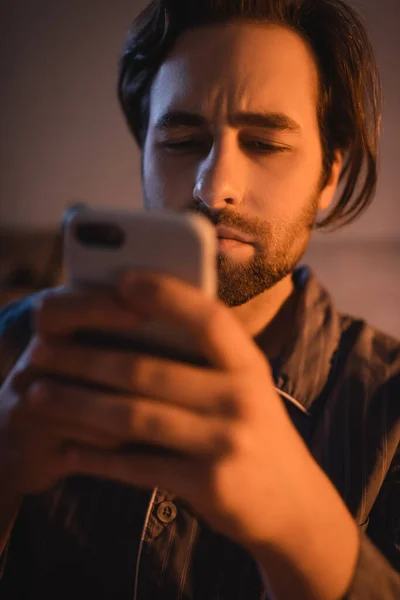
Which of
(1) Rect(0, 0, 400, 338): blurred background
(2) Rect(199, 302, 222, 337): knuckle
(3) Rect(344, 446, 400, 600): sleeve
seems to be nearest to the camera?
(2) Rect(199, 302, 222, 337): knuckle

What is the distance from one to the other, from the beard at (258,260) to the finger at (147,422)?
0.37 m

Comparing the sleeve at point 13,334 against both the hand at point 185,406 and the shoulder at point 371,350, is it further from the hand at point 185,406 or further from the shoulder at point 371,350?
the shoulder at point 371,350

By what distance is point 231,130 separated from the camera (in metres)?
0.65

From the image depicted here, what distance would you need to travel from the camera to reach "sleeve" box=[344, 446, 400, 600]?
1.34ft

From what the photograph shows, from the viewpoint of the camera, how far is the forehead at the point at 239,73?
2.12 feet

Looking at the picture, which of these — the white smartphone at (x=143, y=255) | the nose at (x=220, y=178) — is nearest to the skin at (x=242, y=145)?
the nose at (x=220, y=178)

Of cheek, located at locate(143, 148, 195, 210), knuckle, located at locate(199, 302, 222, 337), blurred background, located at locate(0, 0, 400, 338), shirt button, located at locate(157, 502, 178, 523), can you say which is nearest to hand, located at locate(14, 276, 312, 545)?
knuckle, located at locate(199, 302, 222, 337)

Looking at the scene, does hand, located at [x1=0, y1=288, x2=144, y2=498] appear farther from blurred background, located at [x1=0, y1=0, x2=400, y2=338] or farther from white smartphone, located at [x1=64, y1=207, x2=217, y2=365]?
blurred background, located at [x1=0, y1=0, x2=400, y2=338]

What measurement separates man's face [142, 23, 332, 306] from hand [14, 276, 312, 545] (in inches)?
13.3

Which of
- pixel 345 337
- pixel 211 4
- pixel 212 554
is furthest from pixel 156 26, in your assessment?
pixel 212 554

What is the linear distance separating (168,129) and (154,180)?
3.4 inches

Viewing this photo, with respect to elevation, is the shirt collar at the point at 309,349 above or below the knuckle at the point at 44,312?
below

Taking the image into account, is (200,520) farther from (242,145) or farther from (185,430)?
(242,145)

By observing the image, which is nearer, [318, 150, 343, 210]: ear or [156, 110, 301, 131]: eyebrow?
[156, 110, 301, 131]: eyebrow
